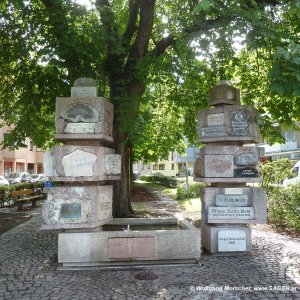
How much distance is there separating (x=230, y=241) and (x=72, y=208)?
10.9 ft

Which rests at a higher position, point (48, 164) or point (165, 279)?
point (48, 164)

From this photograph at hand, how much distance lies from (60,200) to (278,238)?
5803 mm

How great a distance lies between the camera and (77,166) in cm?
721

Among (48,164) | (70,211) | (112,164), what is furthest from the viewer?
(112,164)

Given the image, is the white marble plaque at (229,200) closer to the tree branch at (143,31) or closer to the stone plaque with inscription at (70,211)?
the stone plaque with inscription at (70,211)

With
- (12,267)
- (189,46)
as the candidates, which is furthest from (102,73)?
(12,267)

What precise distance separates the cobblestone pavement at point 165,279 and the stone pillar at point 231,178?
42 centimetres

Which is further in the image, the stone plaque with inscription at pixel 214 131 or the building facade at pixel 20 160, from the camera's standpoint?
the building facade at pixel 20 160

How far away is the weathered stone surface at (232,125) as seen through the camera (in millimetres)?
7820

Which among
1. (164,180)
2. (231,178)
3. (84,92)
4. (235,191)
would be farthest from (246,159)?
Result: (164,180)

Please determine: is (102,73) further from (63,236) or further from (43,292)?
(43,292)

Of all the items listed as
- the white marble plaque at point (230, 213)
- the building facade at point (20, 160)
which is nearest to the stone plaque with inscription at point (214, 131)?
the white marble plaque at point (230, 213)

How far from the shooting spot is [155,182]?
4359 cm

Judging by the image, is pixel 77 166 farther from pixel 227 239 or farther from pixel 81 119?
pixel 227 239
